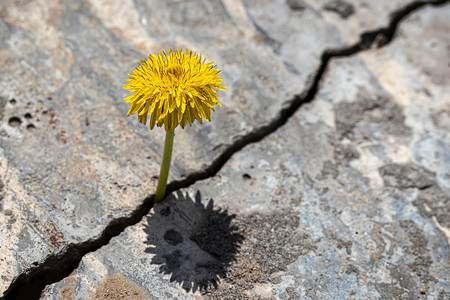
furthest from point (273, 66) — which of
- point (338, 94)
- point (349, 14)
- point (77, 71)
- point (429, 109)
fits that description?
point (77, 71)

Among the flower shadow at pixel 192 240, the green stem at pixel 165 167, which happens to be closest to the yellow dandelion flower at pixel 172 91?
the green stem at pixel 165 167

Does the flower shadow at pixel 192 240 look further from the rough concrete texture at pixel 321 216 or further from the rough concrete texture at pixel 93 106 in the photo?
the rough concrete texture at pixel 93 106

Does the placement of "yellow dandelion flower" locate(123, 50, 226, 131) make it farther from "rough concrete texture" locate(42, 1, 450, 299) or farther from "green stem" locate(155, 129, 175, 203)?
"rough concrete texture" locate(42, 1, 450, 299)

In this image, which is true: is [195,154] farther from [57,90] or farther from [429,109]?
[429,109]

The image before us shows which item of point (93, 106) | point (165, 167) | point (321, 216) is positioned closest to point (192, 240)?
point (165, 167)

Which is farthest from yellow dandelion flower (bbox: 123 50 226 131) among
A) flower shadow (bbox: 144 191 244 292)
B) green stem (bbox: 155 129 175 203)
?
flower shadow (bbox: 144 191 244 292)

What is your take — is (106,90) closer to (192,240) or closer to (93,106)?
(93,106)
